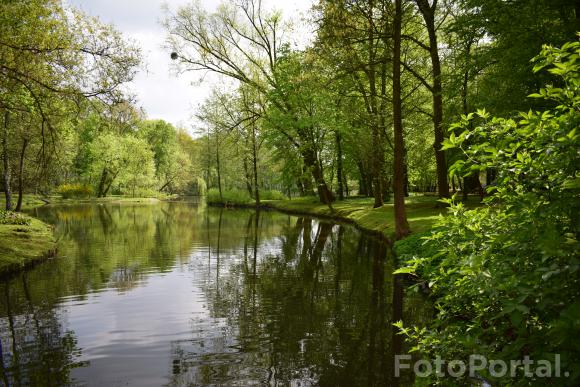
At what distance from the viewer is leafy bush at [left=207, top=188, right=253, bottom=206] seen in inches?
2212

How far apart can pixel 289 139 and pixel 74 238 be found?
20.8m

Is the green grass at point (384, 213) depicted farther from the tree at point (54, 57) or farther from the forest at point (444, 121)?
the tree at point (54, 57)

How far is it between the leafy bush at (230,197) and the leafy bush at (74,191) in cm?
2248

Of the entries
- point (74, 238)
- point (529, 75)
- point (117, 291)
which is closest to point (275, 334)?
point (117, 291)

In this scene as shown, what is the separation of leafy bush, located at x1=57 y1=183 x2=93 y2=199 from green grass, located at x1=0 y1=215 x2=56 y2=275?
50.7 metres

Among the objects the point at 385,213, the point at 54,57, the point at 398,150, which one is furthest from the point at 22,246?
the point at 385,213

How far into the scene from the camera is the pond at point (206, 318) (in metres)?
6.97

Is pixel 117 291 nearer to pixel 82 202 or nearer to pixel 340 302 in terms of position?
pixel 340 302

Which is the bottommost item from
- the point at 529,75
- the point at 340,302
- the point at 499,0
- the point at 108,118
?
the point at 340,302

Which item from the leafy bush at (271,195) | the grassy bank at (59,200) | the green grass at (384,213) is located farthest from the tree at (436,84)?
the grassy bank at (59,200)

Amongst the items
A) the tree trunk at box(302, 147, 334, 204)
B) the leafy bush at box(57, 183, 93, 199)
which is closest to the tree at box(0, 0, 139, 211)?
the tree trunk at box(302, 147, 334, 204)

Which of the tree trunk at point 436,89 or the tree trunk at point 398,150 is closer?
the tree trunk at point 398,150

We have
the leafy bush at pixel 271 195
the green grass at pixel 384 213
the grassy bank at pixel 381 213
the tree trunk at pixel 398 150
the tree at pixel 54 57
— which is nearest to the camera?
the tree at pixel 54 57

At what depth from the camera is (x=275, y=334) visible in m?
8.58
